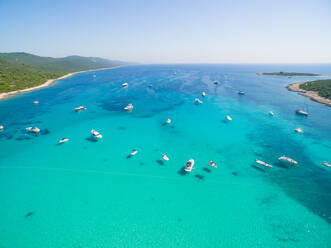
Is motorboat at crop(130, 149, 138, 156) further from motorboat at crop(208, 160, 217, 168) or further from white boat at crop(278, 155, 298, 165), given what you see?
white boat at crop(278, 155, 298, 165)

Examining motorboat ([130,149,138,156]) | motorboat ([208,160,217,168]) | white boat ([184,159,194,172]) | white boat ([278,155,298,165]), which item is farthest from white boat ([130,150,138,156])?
white boat ([278,155,298,165])

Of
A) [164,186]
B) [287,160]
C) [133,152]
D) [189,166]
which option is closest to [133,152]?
[133,152]

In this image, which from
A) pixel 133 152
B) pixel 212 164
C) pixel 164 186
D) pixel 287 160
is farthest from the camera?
pixel 133 152

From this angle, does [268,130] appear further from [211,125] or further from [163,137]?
[163,137]

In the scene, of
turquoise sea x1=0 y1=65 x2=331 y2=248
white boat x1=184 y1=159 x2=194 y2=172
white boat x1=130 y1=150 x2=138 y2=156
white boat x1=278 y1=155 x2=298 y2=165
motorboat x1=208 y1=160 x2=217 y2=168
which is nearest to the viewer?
turquoise sea x1=0 y1=65 x2=331 y2=248

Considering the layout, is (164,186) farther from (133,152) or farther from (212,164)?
(133,152)

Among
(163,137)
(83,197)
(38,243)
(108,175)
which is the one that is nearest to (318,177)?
(163,137)

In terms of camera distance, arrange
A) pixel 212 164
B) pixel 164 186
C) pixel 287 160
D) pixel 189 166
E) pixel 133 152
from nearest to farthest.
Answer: pixel 164 186
pixel 189 166
pixel 287 160
pixel 212 164
pixel 133 152

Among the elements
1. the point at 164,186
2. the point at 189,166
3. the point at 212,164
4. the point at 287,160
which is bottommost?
the point at 164,186

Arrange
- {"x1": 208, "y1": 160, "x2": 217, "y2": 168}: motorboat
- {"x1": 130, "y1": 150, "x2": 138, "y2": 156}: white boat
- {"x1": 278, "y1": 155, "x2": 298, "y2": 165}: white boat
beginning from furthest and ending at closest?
{"x1": 130, "y1": 150, "x2": 138, "y2": 156}: white boat < {"x1": 208, "y1": 160, "x2": 217, "y2": 168}: motorboat < {"x1": 278, "y1": 155, "x2": 298, "y2": 165}: white boat
